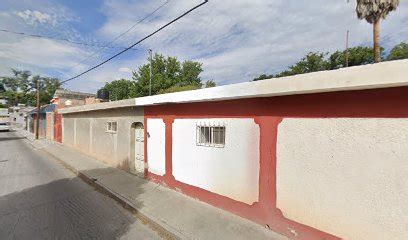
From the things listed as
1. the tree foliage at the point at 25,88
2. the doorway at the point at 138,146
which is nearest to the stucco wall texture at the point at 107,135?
the doorway at the point at 138,146

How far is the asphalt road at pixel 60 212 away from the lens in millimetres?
5516

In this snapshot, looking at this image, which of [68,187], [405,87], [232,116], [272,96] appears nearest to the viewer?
[405,87]

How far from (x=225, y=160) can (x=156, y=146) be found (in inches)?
135

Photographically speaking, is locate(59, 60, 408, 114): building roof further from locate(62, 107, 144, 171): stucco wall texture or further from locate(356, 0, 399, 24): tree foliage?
locate(356, 0, 399, 24): tree foliage

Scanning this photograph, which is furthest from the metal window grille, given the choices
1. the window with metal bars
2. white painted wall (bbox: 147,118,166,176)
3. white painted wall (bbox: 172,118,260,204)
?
the window with metal bars

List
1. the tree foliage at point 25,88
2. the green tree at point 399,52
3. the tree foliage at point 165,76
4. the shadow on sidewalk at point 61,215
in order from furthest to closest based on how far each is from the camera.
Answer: the tree foliage at point 25,88 → the tree foliage at point 165,76 → the green tree at point 399,52 → the shadow on sidewalk at point 61,215

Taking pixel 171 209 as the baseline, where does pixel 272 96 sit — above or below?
above

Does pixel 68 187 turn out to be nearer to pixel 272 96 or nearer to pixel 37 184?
pixel 37 184

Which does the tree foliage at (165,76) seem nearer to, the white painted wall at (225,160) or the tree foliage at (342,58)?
the tree foliage at (342,58)

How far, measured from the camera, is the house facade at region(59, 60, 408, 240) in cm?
380

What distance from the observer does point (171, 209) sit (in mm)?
6594

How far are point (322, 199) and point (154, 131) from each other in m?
6.00

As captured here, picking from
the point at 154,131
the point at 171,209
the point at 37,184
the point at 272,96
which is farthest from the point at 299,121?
the point at 37,184

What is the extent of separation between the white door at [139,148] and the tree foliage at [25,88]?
75319mm
